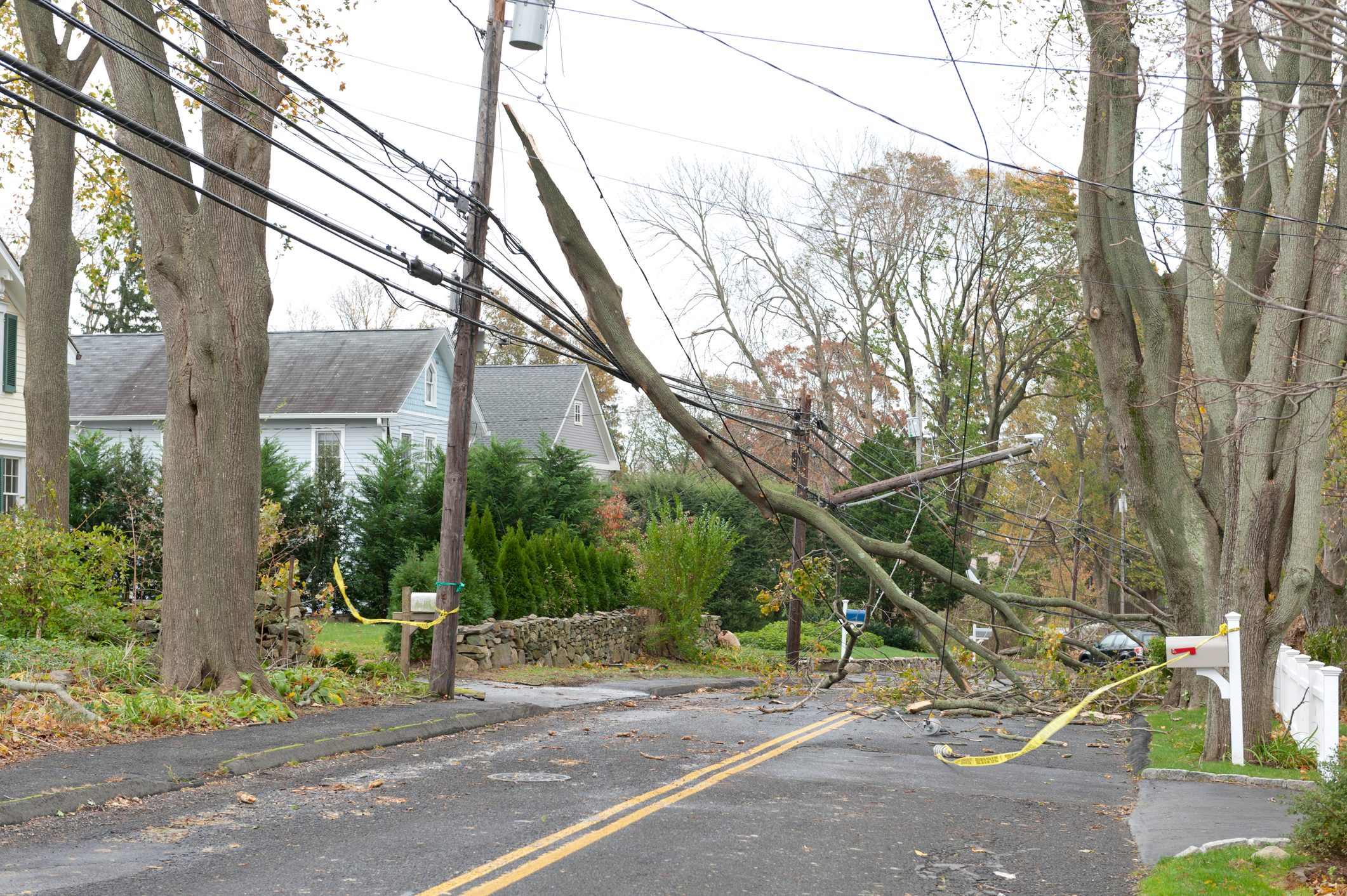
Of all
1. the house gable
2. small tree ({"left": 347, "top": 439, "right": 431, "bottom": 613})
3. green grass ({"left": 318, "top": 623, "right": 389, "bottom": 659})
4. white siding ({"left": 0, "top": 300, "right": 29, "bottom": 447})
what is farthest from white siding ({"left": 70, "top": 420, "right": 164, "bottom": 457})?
the house gable

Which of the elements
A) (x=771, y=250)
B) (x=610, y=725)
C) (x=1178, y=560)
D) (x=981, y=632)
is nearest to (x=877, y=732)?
(x=610, y=725)

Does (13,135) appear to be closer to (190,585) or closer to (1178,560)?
(190,585)

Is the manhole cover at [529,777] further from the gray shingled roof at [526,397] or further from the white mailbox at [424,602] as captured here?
the gray shingled roof at [526,397]

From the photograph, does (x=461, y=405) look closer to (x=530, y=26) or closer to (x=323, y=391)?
(x=530, y=26)

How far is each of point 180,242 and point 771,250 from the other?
31249 millimetres

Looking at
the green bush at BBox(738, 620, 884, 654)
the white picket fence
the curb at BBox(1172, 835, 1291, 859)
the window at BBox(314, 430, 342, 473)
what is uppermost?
the window at BBox(314, 430, 342, 473)

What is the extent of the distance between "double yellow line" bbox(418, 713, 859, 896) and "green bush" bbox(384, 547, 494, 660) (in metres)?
7.48

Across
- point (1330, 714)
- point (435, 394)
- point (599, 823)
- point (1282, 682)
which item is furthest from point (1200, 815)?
point (435, 394)

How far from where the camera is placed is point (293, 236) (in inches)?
383

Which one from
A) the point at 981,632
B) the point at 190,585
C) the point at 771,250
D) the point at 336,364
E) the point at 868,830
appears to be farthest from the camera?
the point at 981,632

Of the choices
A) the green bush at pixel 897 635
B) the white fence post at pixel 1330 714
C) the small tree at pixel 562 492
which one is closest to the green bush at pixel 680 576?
the small tree at pixel 562 492

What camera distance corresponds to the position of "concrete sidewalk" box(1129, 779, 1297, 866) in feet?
25.8

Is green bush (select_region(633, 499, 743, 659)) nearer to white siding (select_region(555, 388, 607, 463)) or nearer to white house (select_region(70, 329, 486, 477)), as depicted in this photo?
white house (select_region(70, 329, 486, 477))

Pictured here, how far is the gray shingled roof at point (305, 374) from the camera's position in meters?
32.1
